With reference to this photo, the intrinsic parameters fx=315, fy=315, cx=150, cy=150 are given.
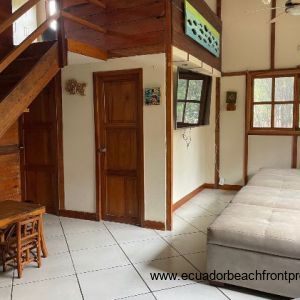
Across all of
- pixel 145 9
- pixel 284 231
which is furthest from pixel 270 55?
pixel 284 231

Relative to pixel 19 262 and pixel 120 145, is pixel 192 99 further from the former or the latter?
pixel 19 262

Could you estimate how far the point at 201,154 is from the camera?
5961 mm

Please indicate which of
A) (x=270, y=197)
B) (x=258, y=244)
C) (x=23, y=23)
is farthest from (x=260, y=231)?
(x=23, y=23)

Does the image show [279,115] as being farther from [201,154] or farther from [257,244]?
[257,244]

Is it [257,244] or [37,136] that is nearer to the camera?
[257,244]

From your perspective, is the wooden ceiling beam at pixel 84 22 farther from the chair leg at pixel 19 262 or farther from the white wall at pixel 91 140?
the chair leg at pixel 19 262

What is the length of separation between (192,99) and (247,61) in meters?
1.61

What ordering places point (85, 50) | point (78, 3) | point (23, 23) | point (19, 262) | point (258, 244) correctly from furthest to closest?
point (23, 23)
point (78, 3)
point (85, 50)
point (19, 262)
point (258, 244)

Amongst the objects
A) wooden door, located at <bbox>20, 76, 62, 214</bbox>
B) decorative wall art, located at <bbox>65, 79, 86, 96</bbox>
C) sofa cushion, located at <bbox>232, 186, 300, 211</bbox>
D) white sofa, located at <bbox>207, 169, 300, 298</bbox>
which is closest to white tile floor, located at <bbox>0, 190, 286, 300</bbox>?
white sofa, located at <bbox>207, 169, 300, 298</bbox>

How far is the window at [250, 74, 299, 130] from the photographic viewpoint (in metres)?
5.47

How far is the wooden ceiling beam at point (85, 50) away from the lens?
3331 millimetres

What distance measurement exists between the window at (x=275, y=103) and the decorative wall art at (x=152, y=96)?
2571 mm

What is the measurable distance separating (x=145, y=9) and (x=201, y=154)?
2.98 meters

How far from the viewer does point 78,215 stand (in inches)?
178
